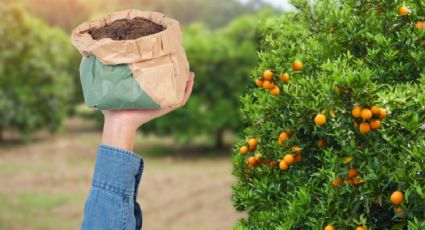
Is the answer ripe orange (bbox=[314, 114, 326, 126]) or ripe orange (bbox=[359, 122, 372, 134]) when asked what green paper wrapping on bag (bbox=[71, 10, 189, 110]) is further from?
ripe orange (bbox=[359, 122, 372, 134])

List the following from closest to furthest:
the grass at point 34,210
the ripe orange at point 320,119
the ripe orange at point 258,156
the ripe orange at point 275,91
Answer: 1. the ripe orange at point 320,119
2. the ripe orange at point 275,91
3. the ripe orange at point 258,156
4. the grass at point 34,210

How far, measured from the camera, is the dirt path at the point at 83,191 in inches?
432

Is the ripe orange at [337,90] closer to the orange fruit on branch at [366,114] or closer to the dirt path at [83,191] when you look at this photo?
the orange fruit on branch at [366,114]

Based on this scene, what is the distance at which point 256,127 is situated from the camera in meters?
3.21

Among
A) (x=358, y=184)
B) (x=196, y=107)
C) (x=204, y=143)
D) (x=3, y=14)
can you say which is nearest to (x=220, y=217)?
(x=196, y=107)

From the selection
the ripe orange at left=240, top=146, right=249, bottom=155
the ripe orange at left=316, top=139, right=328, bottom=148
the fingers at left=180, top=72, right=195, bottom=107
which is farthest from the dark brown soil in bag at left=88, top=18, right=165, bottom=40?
the ripe orange at left=316, top=139, right=328, bottom=148

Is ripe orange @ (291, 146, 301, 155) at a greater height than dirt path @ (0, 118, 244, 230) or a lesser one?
greater

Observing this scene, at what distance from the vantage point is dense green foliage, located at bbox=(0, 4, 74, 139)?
2086cm

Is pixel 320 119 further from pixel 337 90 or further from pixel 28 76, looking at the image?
pixel 28 76

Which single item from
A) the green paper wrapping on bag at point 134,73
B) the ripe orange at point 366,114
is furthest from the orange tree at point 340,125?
the green paper wrapping on bag at point 134,73

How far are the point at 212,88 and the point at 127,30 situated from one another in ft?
53.4

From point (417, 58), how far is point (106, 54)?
4.46 ft

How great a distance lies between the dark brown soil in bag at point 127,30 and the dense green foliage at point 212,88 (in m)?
15.8

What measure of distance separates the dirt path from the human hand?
26.2ft
